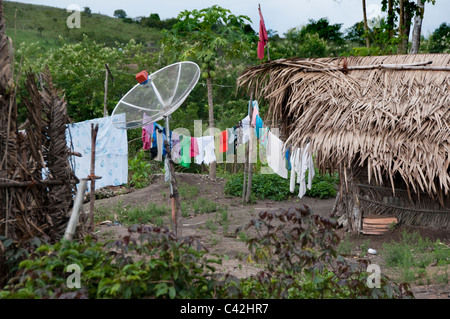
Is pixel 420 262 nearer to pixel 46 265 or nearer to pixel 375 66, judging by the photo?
pixel 375 66

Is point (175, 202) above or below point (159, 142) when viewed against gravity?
below

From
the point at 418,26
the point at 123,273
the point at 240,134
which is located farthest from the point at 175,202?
the point at 418,26

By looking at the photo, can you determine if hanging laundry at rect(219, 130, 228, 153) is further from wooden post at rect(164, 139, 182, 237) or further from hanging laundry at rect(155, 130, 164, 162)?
wooden post at rect(164, 139, 182, 237)

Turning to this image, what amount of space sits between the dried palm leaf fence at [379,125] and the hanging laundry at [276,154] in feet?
7.39

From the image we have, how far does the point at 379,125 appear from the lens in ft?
24.9

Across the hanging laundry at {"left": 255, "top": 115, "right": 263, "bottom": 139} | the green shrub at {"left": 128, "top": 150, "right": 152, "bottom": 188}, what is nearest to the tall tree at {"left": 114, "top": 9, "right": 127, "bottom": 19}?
the green shrub at {"left": 128, "top": 150, "right": 152, "bottom": 188}

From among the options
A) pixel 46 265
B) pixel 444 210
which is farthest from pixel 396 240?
pixel 46 265

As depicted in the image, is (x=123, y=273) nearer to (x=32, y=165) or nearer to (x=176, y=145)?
(x=32, y=165)

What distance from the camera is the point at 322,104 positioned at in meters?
8.21

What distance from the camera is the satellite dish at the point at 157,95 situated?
6.02m

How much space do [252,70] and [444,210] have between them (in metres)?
4.12

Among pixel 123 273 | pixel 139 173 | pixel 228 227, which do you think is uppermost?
pixel 123 273

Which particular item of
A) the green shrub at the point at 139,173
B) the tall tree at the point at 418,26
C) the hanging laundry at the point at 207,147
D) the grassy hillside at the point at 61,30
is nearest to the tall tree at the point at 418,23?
the tall tree at the point at 418,26

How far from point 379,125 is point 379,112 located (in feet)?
0.74
